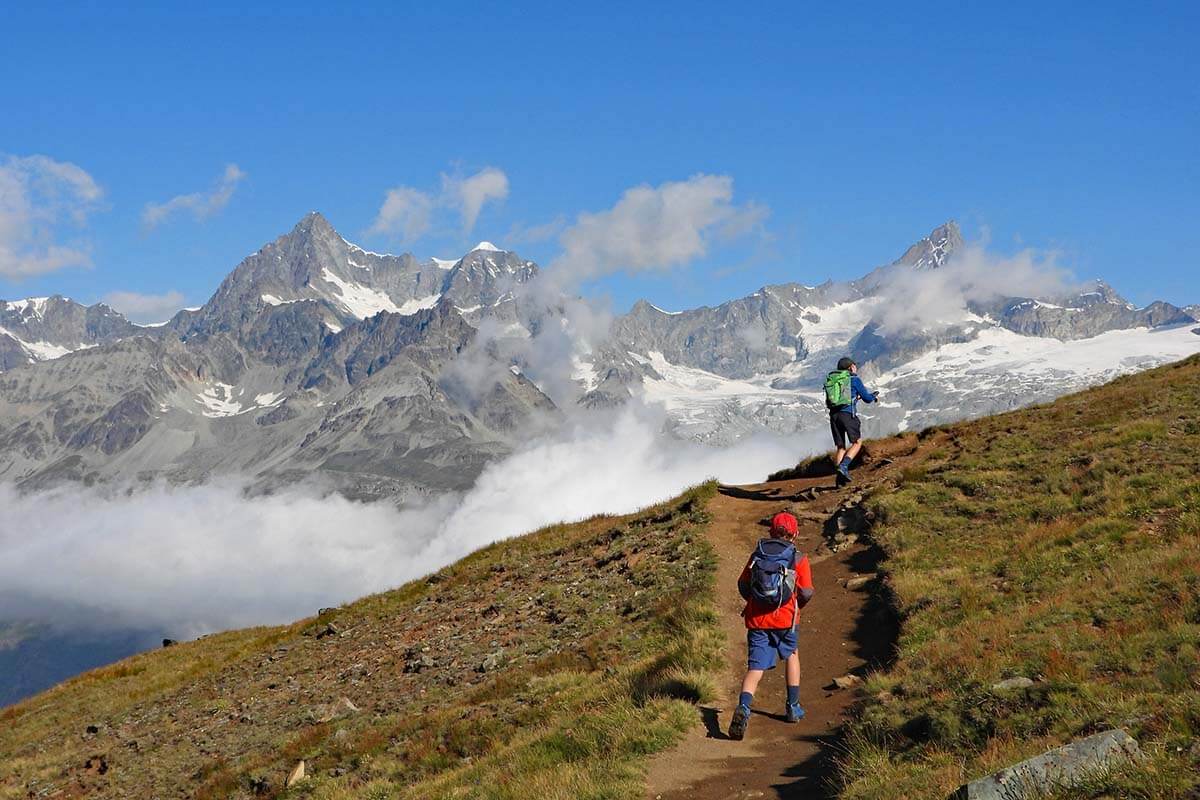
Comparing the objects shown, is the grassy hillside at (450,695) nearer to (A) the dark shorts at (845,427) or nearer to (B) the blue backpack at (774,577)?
(B) the blue backpack at (774,577)

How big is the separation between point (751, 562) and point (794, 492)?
1832cm

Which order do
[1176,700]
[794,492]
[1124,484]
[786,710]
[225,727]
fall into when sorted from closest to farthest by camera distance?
1. [1176,700]
2. [786,710]
3. [1124,484]
4. [225,727]
5. [794,492]

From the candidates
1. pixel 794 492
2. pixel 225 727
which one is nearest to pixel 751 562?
pixel 794 492

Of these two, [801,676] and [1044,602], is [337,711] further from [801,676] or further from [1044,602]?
[1044,602]

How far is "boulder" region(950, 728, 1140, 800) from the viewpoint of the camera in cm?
978

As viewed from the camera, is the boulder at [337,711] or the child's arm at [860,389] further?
the child's arm at [860,389]

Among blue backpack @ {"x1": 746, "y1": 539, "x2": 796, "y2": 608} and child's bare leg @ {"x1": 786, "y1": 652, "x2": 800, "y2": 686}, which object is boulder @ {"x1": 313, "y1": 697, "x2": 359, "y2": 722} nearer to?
child's bare leg @ {"x1": 786, "y1": 652, "x2": 800, "y2": 686}

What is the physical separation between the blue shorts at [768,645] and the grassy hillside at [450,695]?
5.13ft

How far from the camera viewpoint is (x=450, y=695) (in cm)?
2384

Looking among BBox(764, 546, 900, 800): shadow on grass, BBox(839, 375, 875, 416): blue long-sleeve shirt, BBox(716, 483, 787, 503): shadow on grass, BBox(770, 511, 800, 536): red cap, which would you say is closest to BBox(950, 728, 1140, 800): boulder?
BBox(764, 546, 900, 800): shadow on grass

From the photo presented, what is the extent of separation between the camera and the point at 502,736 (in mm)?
18375

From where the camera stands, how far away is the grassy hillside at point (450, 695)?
16500 millimetres

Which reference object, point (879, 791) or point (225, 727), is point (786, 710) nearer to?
point (879, 791)

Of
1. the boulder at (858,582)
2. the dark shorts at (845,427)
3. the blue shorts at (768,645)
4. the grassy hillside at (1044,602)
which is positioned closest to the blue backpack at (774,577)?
the blue shorts at (768,645)
